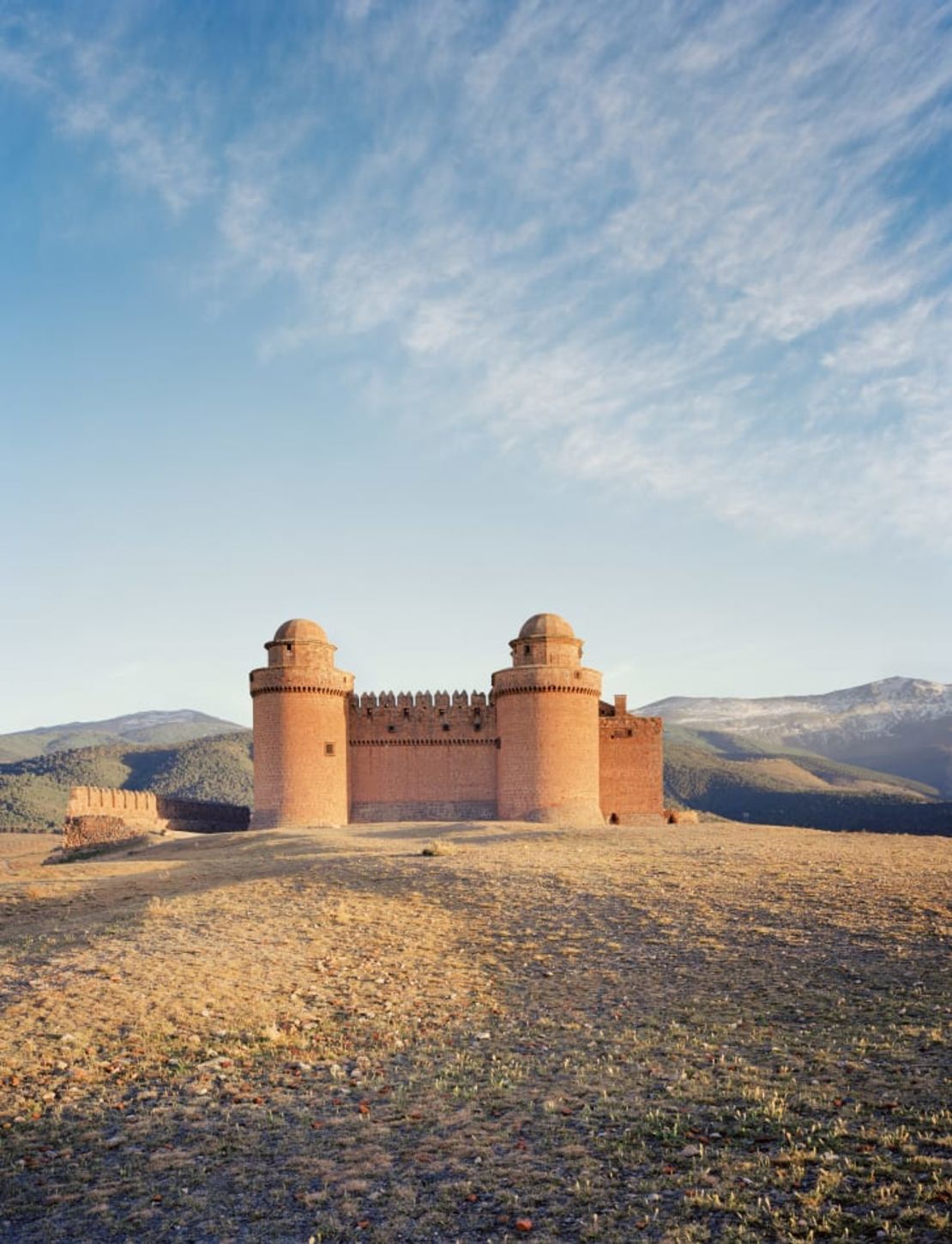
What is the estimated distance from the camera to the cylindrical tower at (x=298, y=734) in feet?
117

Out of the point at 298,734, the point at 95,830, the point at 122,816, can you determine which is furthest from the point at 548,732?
the point at 95,830

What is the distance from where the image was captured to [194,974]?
1202cm

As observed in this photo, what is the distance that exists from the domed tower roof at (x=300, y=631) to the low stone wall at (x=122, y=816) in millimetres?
8200

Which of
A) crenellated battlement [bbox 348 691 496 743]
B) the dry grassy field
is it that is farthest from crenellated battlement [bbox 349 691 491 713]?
the dry grassy field

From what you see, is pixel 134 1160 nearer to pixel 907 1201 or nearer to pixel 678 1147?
pixel 678 1147

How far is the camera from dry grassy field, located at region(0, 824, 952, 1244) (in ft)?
20.5

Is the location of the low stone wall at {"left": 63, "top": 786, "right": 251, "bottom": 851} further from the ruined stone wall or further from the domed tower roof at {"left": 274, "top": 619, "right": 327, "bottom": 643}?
the ruined stone wall

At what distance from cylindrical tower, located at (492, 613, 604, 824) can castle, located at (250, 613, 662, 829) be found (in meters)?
0.04

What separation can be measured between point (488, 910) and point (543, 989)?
431cm

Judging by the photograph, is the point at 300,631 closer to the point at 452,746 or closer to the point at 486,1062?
the point at 452,746

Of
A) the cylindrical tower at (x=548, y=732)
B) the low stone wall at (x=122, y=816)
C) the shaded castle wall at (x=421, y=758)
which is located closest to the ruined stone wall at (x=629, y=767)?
the cylindrical tower at (x=548, y=732)

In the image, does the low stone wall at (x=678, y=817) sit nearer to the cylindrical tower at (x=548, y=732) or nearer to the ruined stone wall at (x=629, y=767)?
the ruined stone wall at (x=629, y=767)

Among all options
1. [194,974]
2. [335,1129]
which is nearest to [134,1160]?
[335,1129]

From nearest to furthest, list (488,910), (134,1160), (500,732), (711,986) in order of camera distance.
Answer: (134,1160) → (711,986) → (488,910) → (500,732)
